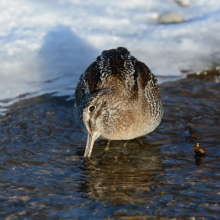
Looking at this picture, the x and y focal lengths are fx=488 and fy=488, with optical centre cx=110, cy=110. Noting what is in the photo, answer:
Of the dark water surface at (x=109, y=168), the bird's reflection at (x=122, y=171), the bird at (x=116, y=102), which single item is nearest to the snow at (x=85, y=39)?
the dark water surface at (x=109, y=168)

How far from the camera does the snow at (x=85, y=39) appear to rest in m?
10.00

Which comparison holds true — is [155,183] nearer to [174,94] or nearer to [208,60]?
[174,94]

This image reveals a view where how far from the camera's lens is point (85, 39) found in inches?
428

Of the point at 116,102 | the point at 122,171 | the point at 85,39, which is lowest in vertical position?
the point at 122,171

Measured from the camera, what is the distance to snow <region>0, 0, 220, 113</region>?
10.00 m

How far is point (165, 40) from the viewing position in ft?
36.3

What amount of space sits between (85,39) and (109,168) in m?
5.06

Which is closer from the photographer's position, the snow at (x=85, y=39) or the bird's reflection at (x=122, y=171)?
the bird's reflection at (x=122, y=171)

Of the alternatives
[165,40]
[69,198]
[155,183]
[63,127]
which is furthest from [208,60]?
[69,198]

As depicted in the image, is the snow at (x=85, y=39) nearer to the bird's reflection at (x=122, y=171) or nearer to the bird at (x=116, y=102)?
the bird at (x=116, y=102)

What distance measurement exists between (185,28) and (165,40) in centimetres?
63

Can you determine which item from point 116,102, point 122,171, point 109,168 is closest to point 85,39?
point 116,102

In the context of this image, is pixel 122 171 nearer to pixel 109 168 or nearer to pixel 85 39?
pixel 109 168

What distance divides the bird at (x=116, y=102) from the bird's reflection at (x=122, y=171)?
23 centimetres
